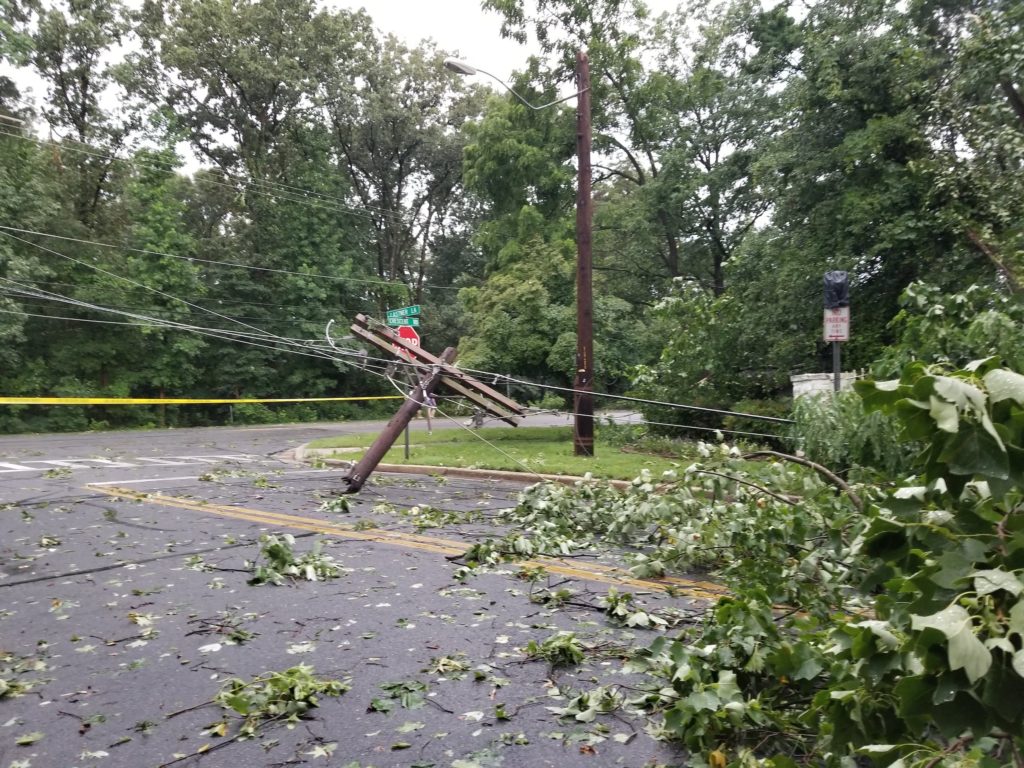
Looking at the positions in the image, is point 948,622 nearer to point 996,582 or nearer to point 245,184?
point 996,582

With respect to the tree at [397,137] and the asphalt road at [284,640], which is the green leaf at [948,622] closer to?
the asphalt road at [284,640]

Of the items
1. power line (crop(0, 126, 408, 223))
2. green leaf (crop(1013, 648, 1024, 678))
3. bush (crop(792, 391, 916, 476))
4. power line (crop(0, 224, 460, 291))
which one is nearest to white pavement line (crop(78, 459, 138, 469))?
power line (crop(0, 224, 460, 291))

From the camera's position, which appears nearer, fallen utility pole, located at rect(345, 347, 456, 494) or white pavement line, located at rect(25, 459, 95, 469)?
fallen utility pole, located at rect(345, 347, 456, 494)

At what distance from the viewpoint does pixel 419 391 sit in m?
9.62

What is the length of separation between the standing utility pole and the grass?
454mm

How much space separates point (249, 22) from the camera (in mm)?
30219

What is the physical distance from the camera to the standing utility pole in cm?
1291

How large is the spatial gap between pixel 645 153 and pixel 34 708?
25346 mm

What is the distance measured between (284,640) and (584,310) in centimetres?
954

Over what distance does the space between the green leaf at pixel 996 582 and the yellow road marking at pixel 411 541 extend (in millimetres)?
3469

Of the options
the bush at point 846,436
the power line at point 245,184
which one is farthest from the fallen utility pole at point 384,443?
the power line at point 245,184

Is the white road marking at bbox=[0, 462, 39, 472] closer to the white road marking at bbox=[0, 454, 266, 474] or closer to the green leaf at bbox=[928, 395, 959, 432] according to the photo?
the white road marking at bbox=[0, 454, 266, 474]

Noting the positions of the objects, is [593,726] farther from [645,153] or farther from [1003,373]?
[645,153]

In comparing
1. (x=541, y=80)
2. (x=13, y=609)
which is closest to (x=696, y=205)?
(x=541, y=80)
